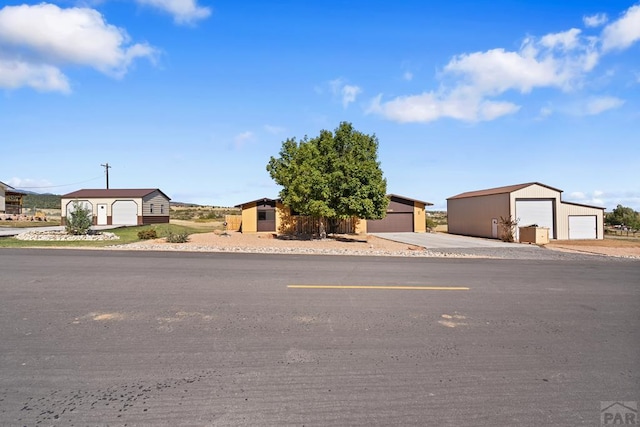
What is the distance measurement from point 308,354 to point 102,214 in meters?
42.7

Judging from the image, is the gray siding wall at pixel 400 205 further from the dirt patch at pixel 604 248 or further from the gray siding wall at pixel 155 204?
the gray siding wall at pixel 155 204

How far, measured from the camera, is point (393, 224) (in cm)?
3888

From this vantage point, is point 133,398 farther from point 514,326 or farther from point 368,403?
point 514,326

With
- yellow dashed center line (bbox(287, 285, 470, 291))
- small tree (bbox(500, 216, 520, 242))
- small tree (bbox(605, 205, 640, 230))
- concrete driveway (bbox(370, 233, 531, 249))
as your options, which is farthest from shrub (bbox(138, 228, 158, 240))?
small tree (bbox(605, 205, 640, 230))

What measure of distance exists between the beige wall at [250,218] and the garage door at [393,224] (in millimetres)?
11355

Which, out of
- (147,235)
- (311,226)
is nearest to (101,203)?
(147,235)

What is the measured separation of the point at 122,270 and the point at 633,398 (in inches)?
411

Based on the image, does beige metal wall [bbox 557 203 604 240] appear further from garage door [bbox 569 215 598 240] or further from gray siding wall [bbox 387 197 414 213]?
gray siding wall [bbox 387 197 414 213]

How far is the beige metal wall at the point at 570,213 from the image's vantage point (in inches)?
1169

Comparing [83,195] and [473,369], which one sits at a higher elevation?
[83,195]

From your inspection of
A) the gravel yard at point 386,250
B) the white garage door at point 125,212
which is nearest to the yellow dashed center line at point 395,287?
the gravel yard at point 386,250

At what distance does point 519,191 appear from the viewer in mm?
29047

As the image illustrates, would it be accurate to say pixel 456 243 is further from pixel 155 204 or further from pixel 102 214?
pixel 102 214

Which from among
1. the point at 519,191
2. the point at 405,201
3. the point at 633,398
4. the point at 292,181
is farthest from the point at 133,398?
the point at 405,201
